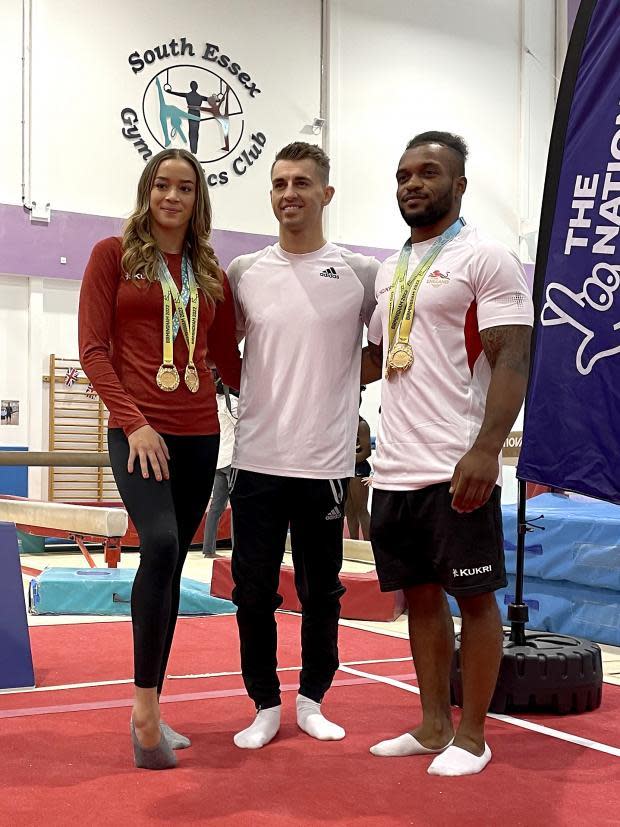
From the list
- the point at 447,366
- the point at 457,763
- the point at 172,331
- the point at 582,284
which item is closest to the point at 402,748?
the point at 457,763

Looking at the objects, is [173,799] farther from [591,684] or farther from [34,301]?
[34,301]

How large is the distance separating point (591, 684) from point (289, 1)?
998cm

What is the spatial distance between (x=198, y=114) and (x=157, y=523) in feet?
30.6

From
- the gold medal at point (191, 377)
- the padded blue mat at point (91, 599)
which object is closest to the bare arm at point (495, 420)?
the gold medal at point (191, 377)

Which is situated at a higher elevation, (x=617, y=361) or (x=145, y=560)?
(x=617, y=361)

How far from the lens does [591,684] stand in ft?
10.5

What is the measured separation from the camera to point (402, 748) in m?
2.64

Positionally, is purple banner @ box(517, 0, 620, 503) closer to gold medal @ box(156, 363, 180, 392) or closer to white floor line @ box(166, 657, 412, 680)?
gold medal @ box(156, 363, 180, 392)

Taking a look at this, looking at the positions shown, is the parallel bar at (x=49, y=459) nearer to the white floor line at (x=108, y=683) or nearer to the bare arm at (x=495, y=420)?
the white floor line at (x=108, y=683)

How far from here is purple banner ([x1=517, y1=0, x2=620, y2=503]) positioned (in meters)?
2.90

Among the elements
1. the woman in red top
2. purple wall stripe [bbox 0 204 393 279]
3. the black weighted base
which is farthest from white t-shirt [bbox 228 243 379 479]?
purple wall stripe [bbox 0 204 393 279]

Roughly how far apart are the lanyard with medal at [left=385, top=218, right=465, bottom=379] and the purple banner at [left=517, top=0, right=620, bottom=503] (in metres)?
0.47

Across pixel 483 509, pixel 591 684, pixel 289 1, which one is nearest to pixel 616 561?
pixel 591 684

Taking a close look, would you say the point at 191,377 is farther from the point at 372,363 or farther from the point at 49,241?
the point at 49,241
